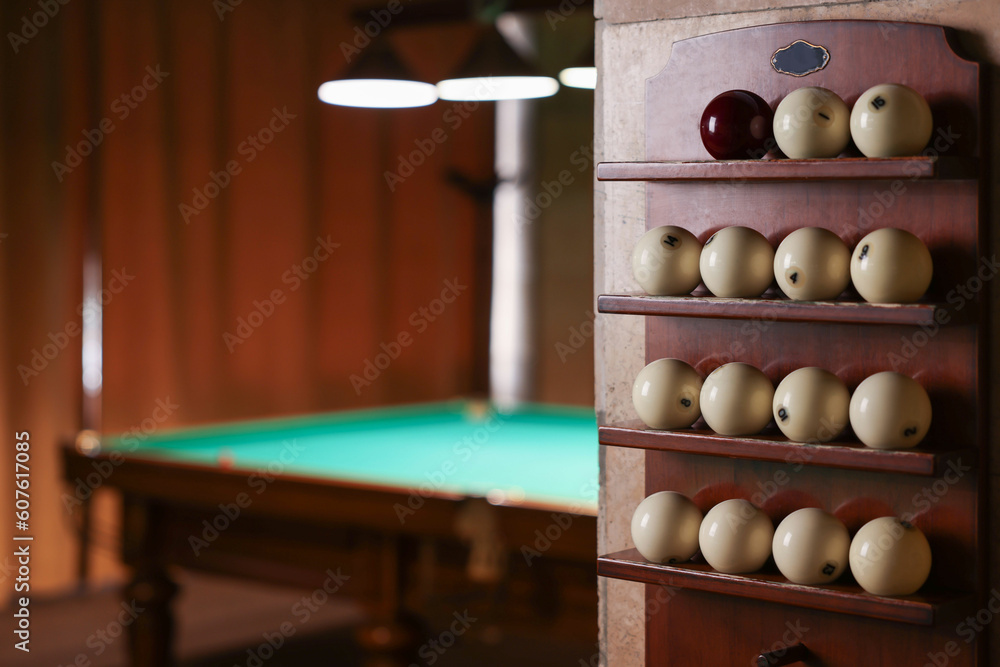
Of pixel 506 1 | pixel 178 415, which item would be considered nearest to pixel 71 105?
pixel 178 415

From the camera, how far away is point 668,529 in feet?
5.14

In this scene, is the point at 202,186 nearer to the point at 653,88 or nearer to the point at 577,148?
the point at 577,148

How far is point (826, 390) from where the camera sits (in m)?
1.43

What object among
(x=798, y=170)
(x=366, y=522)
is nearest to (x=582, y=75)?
(x=366, y=522)

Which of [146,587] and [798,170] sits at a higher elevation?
[798,170]

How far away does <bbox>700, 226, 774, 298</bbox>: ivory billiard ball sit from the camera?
4.83 feet

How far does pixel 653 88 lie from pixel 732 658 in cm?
89

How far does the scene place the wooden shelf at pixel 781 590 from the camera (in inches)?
53.7

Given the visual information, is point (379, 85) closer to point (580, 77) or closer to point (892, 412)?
point (580, 77)

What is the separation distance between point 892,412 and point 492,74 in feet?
7.24

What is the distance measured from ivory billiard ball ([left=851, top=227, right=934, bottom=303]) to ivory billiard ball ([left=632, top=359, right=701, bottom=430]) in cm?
29

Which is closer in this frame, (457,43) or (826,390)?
(826,390)

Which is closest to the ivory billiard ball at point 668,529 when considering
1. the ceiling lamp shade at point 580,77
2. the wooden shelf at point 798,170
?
the wooden shelf at point 798,170

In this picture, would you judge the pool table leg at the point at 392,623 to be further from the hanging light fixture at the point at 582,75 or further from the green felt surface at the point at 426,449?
the hanging light fixture at the point at 582,75
